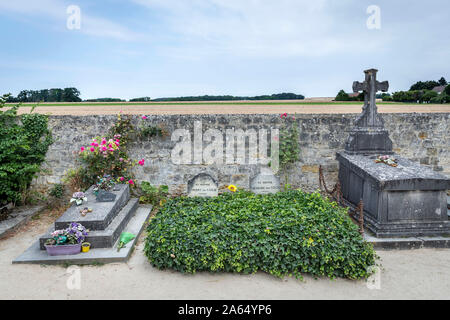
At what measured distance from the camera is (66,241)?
4.93 metres

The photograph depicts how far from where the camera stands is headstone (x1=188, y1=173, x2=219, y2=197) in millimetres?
6855

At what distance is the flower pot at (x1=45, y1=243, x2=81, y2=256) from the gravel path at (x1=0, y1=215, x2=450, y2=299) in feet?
0.81

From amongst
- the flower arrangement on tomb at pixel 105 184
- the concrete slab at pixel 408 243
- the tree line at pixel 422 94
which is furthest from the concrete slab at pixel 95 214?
the tree line at pixel 422 94

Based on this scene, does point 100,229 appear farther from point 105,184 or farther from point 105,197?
point 105,184

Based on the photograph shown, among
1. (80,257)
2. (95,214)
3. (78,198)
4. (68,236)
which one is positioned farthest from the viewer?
(78,198)

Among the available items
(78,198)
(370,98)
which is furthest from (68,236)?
(370,98)

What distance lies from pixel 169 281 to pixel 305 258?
194cm

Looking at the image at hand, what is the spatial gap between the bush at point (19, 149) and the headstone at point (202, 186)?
3.40m

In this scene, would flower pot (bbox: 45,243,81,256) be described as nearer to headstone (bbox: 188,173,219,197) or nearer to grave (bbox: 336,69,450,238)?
headstone (bbox: 188,173,219,197)

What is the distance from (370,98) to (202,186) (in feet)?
13.9

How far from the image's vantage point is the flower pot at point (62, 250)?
15.9 feet

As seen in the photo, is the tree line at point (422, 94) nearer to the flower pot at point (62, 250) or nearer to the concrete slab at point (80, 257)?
the concrete slab at point (80, 257)
